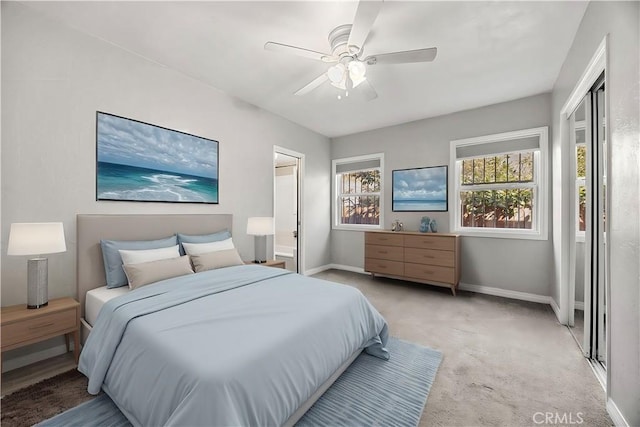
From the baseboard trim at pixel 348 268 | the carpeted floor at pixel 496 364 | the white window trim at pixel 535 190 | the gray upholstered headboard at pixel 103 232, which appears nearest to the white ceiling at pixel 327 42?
the white window trim at pixel 535 190

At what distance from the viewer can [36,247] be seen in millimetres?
1864

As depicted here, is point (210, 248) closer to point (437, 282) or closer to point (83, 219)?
point (83, 219)

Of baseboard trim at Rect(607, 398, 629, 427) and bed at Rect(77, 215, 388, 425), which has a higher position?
bed at Rect(77, 215, 388, 425)

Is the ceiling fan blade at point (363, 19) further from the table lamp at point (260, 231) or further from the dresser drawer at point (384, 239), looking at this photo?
the dresser drawer at point (384, 239)

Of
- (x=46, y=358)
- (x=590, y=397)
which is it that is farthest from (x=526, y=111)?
(x=46, y=358)

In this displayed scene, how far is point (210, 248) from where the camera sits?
2.95 metres

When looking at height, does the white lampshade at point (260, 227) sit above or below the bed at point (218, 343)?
above

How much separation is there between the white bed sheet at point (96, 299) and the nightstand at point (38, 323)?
11cm

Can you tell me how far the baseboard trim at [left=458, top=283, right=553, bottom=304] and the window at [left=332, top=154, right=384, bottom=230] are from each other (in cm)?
172

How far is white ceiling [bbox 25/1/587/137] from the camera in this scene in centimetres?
208

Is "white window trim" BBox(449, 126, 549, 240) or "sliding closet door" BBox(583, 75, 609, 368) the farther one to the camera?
"white window trim" BBox(449, 126, 549, 240)

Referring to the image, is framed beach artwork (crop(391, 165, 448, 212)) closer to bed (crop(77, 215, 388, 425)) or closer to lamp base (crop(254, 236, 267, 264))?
lamp base (crop(254, 236, 267, 264))

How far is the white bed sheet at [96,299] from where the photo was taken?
6.91 feet

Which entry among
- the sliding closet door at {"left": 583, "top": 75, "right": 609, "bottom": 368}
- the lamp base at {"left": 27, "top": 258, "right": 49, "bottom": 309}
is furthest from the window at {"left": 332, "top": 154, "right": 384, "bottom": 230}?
the lamp base at {"left": 27, "top": 258, "right": 49, "bottom": 309}
